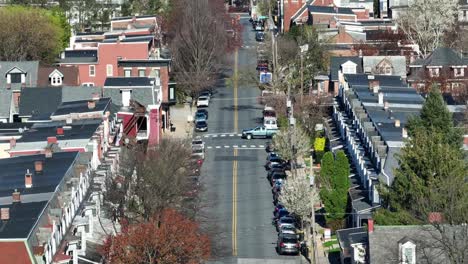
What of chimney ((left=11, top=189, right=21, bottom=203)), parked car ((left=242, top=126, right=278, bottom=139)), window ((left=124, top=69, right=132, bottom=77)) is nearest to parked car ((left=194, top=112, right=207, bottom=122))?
parked car ((left=242, top=126, right=278, bottom=139))

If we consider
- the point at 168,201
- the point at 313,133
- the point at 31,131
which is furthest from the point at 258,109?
the point at 168,201

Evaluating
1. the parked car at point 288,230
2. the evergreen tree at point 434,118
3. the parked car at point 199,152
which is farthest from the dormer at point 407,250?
the parked car at point 199,152

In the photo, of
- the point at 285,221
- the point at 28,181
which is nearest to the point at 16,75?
the point at 285,221

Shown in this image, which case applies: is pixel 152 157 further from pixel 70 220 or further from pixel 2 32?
pixel 2 32

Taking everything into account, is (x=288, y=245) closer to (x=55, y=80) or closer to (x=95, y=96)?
(x=95, y=96)

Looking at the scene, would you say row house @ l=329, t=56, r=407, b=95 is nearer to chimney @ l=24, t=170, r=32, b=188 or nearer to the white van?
the white van

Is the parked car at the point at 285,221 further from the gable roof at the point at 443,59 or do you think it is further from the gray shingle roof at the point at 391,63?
the gable roof at the point at 443,59
